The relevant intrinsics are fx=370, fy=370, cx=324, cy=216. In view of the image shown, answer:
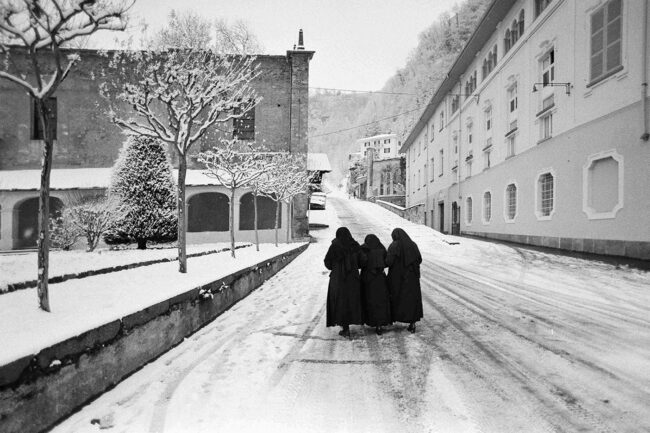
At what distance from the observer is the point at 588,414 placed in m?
2.92

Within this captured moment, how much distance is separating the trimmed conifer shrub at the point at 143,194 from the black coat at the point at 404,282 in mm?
14433

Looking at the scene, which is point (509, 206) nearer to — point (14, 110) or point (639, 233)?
point (639, 233)

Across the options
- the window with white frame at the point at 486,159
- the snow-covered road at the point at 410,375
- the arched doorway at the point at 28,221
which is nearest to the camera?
the snow-covered road at the point at 410,375

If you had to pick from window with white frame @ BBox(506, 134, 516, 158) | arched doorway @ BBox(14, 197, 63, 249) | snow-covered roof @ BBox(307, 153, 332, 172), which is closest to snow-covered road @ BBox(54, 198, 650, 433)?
window with white frame @ BBox(506, 134, 516, 158)

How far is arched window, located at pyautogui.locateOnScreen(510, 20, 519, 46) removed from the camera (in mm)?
16859

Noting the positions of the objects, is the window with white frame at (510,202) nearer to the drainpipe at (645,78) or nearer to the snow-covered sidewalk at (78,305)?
the drainpipe at (645,78)

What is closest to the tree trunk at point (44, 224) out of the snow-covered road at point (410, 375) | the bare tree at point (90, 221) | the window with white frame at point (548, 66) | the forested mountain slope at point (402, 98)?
the snow-covered road at point (410, 375)

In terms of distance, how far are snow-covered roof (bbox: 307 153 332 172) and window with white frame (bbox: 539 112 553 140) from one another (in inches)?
504

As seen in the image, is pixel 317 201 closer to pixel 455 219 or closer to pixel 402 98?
pixel 455 219

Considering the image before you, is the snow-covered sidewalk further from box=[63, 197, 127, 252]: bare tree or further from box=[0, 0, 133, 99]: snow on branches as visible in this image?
box=[63, 197, 127, 252]: bare tree

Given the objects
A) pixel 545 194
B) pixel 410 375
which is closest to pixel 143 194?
pixel 410 375

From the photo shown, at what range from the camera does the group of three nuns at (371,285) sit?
16.9ft

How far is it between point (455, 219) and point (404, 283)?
73.6ft

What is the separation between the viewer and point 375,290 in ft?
17.0
